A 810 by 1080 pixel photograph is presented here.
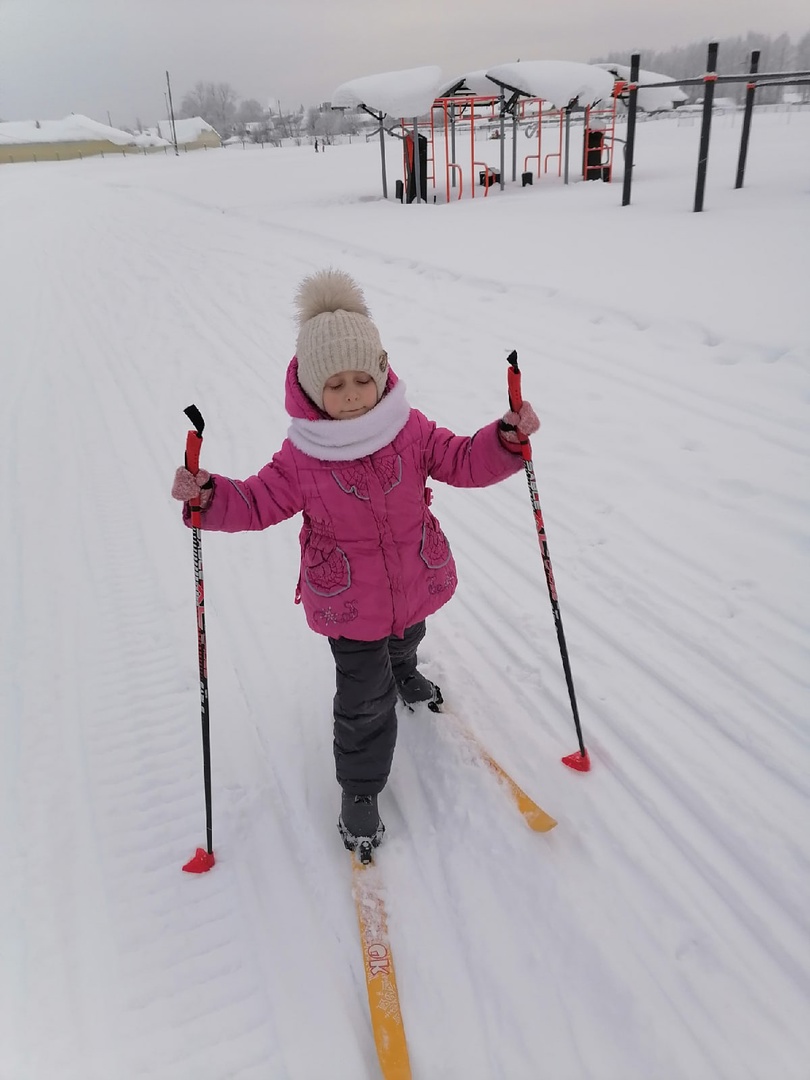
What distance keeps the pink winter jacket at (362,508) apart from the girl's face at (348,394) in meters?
0.05

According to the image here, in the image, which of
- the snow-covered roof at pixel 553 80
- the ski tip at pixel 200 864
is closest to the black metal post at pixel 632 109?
the snow-covered roof at pixel 553 80

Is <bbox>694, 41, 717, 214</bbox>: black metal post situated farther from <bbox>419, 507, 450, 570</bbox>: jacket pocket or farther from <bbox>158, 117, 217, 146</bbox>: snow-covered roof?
<bbox>158, 117, 217, 146</bbox>: snow-covered roof

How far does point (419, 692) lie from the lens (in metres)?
2.75

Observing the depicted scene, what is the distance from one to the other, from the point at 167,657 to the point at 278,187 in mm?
22337

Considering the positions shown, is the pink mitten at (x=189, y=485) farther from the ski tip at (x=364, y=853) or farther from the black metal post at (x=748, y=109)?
the black metal post at (x=748, y=109)

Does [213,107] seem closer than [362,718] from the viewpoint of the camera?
No

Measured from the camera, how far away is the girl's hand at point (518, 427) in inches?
82.7

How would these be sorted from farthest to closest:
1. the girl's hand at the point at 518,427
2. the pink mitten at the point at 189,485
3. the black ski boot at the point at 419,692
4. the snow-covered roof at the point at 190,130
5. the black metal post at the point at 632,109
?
the snow-covered roof at the point at 190,130 → the black metal post at the point at 632,109 → the black ski boot at the point at 419,692 → the girl's hand at the point at 518,427 → the pink mitten at the point at 189,485

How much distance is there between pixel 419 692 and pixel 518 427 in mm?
1188

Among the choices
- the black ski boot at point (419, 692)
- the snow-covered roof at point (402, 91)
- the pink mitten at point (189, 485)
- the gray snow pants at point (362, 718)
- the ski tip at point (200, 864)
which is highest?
the snow-covered roof at point (402, 91)

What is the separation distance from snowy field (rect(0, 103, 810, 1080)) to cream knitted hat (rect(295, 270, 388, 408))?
4.68 ft

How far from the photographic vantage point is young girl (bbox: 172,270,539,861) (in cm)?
206

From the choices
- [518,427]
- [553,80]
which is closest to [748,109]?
[553,80]

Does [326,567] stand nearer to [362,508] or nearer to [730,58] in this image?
[362,508]
